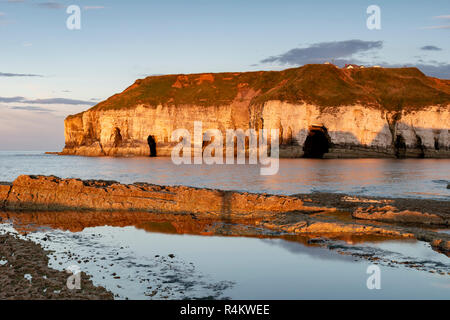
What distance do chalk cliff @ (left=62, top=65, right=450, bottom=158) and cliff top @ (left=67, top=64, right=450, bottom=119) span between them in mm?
212

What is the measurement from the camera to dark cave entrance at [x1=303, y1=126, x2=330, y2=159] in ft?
272

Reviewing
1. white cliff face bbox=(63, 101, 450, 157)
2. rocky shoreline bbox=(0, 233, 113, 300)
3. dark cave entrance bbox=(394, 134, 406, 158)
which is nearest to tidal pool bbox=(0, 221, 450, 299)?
rocky shoreline bbox=(0, 233, 113, 300)

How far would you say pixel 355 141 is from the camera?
78188 mm

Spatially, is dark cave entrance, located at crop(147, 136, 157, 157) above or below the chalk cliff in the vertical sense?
below

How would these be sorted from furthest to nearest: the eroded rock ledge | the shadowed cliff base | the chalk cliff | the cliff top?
1. the cliff top
2. the chalk cliff
3. the eroded rock ledge
4. the shadowed cliff base

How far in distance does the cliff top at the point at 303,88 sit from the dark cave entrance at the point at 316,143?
6.35 meters

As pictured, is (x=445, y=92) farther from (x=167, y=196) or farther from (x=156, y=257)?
(x=156, y=257)

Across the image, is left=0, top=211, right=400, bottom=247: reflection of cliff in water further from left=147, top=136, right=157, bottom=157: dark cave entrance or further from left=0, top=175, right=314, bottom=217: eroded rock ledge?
left=147, top=136, right=157, bottom=157: dark cave entrance

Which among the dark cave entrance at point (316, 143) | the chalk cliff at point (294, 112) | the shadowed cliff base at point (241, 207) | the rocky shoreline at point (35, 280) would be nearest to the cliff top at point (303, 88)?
the chalk cliff at point (294, 112)

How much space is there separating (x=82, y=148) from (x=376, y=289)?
104807 mm

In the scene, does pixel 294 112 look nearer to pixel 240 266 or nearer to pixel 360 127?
pixel 360 127

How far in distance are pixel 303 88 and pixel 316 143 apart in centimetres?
1249

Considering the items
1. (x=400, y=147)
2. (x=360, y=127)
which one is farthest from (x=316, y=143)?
(x=400, y=147)

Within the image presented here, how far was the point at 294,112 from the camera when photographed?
263 feet
